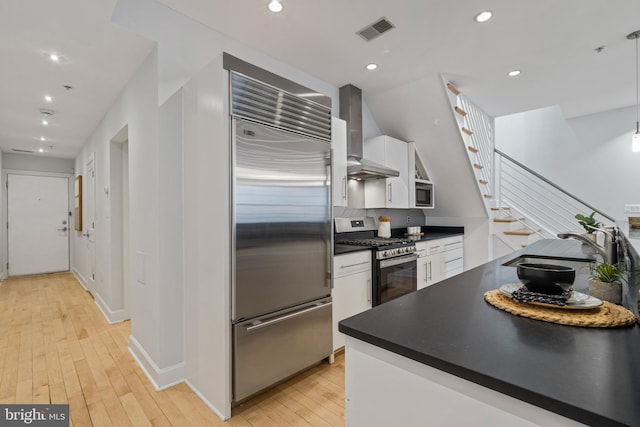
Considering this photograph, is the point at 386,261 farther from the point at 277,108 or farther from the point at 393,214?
the point at 277,108

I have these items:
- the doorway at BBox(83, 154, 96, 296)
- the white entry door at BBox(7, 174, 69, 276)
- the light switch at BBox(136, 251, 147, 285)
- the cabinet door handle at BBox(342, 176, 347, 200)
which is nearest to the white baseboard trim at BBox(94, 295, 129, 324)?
the doorway at BBox(83, 154, 96, 296)

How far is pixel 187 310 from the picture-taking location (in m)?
2.12

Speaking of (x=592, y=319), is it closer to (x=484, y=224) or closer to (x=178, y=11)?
(x=178, y=11)

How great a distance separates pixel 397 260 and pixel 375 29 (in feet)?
6.84

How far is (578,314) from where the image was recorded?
32.9 inches

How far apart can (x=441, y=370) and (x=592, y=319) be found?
505mm

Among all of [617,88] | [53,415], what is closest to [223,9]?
[53,415]

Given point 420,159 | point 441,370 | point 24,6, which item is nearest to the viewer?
point 441,370

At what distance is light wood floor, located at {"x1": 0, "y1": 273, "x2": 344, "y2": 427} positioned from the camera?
5.79 feet

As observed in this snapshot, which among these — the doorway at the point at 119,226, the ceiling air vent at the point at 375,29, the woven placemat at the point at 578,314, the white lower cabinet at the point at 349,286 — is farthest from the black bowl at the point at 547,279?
the doorway at the point at 119,226

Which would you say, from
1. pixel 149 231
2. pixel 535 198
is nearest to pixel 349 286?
pixel 149 231

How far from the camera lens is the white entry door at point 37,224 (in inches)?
223

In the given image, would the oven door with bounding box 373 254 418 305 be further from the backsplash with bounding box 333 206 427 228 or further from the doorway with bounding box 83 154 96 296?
the doorway with bounding box 83 154 96 296

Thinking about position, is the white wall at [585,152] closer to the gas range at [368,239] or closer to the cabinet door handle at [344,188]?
the gas range at [368,239]
